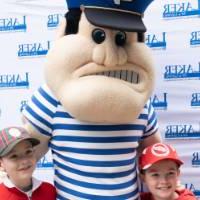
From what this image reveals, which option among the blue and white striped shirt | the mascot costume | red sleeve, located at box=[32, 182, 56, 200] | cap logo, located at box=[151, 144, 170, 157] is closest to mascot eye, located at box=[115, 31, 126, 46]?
the mascot costume

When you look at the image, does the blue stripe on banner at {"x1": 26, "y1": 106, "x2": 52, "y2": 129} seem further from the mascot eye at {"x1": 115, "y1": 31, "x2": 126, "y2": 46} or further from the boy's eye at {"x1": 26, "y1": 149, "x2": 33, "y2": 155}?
the mascot eye at {"x1": 115, "y1": 31, "x2": 126, "y2": 46}

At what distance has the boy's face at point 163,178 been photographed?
118cm

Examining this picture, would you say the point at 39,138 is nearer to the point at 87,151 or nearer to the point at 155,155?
the point at 87,151

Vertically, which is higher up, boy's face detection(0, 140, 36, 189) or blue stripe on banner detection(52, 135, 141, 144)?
blue stripe on banner detection(52, 135, 141, 144)

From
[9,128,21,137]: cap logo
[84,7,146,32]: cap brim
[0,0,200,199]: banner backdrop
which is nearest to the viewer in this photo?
[84,7,146,32]: cap brim

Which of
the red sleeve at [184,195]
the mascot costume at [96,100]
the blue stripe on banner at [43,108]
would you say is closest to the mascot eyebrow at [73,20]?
the mascot costume at [96,100]

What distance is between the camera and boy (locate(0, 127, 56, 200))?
3.54 ft

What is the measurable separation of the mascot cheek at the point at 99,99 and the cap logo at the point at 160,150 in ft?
0.61

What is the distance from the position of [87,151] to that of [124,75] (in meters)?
0.23

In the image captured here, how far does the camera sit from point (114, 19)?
1018 millimetres

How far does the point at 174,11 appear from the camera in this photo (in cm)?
152

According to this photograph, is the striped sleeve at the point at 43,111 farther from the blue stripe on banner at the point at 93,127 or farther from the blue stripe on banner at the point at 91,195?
the blue stripe on banner at the point at 91,195

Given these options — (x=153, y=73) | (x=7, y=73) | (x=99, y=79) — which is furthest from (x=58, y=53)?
(x=7, y=73)

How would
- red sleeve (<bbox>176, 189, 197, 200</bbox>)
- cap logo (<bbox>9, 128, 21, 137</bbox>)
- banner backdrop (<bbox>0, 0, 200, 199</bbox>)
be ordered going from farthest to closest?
banner backdrop (<bbox>0, 0, 200, 199</bbox>)
red sleeve (<bbox>176, 189, 197, 200</bbox>)
cap logo (<bbox>9, 128, 21, 137</bbox>)
